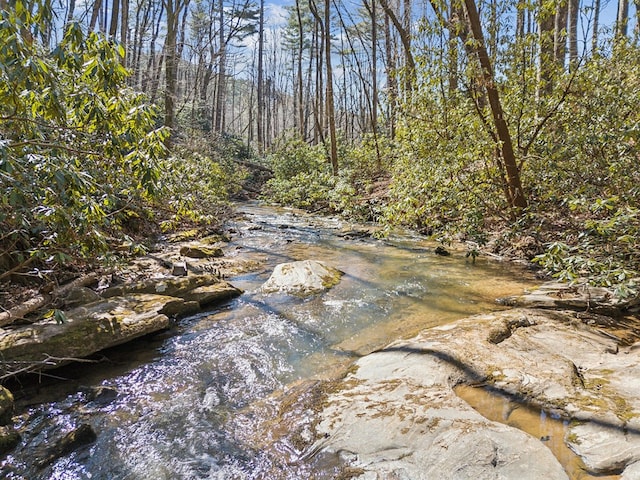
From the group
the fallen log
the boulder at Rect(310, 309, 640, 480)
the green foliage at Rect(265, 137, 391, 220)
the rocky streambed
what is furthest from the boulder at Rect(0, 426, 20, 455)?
the green foliage at Rect(265, 137, 391, 220)

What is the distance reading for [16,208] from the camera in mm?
3596

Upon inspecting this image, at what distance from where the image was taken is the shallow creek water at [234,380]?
266 centimetres

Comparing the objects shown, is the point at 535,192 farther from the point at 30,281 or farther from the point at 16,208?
the point at 30,281

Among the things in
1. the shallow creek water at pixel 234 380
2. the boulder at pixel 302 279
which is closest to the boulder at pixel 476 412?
the shallow creek water at pixel 234 380

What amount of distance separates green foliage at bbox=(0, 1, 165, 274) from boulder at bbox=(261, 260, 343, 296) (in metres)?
2.74

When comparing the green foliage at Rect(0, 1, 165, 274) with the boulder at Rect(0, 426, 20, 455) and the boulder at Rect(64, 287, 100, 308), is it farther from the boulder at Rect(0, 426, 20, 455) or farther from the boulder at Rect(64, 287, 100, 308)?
the boulder at Rect(0, 426, 20, 455)

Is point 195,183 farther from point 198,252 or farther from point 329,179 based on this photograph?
point 329,179

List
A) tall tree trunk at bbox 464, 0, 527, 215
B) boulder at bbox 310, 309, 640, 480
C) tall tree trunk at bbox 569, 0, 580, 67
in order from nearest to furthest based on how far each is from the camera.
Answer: boulder at bbox 310, 309, 640, 480, tall tree trunk at bbox 464, 0, 527, 215, tall tree trunk at bbox 569, 0, 580, 67

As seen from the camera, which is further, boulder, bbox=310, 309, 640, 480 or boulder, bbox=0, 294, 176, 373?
boulder, bbox=0, 294, 176, 373

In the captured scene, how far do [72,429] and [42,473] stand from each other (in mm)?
455

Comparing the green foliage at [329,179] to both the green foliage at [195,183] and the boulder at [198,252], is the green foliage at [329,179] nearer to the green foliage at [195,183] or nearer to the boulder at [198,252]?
the green foliage at [195,183]

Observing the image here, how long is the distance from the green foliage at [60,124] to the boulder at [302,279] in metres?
2.74

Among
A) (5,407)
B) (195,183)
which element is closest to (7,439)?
(5,407)

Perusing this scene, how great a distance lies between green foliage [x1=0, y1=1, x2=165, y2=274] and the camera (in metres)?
2.68
